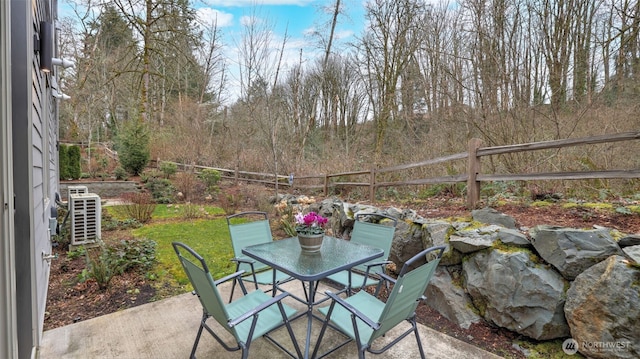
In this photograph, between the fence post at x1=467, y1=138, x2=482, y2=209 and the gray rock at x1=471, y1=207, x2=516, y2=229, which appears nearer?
the gray rock at x1=471, y1=207, x2=516, y2=229

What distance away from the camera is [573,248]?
7.33 ft

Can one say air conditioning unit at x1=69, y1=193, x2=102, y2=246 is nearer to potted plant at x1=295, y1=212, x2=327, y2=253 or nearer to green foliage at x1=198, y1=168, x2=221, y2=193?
potted plant at x1=295, y1=212, x2=327, y2=253

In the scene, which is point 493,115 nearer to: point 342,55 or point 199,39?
point 342,55

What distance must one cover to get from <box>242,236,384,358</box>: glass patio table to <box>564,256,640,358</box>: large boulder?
1.42m

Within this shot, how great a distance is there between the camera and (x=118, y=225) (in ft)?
18.2

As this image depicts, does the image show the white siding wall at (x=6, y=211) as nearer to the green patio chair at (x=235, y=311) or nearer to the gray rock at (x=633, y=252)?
the green patio chair at (x=235, y=311)

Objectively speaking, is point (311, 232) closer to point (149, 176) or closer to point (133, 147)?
point (149, 176)

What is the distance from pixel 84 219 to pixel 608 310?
5.63 meters

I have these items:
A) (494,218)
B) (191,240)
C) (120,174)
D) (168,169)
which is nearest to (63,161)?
→ (120,174)

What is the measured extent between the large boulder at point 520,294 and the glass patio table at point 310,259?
988 millimetres

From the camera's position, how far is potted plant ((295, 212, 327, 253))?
89.3 inches

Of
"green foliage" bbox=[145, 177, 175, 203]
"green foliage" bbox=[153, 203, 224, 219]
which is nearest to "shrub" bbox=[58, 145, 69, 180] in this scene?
"green foliage" bbox=[145, 177, 175, 203]

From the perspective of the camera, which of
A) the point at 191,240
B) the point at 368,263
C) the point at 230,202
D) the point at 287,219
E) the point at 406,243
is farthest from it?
the point at 230,202

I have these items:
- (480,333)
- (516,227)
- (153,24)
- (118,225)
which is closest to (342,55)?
(153,24)
